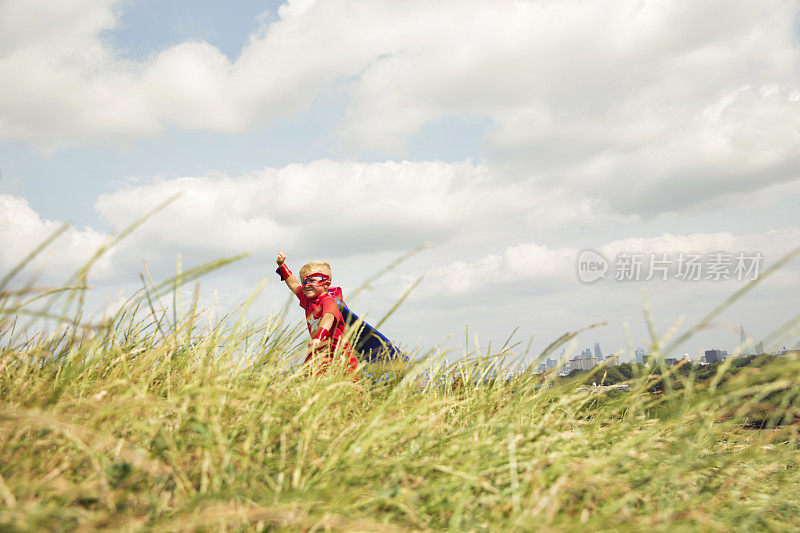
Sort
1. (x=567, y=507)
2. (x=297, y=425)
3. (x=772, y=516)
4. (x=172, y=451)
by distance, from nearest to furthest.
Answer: (x=172, y=451)
(x=567, y=507)
(x=297, y=425)
(x=772, y=516)

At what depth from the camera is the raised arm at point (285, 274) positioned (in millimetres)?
6324

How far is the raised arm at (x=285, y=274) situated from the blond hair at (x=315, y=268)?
45 centimetres

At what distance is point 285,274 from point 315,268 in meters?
0.64

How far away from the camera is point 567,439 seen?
214cm

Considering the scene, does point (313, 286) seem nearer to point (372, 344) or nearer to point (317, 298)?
point (317, 298)

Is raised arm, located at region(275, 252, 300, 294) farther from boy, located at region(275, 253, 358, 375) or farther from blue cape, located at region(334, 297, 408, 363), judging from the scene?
blue cape, located at region(334, 297, 408, 363)

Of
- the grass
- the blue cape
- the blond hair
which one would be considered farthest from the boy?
the grass

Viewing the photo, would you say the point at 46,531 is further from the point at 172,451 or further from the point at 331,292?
the point at 331,292

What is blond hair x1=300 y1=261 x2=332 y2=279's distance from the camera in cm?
588

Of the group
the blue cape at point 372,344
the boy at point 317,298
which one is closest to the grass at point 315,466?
the blue cape at point 372,344

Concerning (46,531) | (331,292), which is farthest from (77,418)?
(331,292)

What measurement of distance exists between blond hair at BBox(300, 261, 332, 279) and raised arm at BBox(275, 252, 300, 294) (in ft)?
1.47

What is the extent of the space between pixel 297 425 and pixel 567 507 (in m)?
0.98

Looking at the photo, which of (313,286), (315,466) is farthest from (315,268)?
(315,466)
